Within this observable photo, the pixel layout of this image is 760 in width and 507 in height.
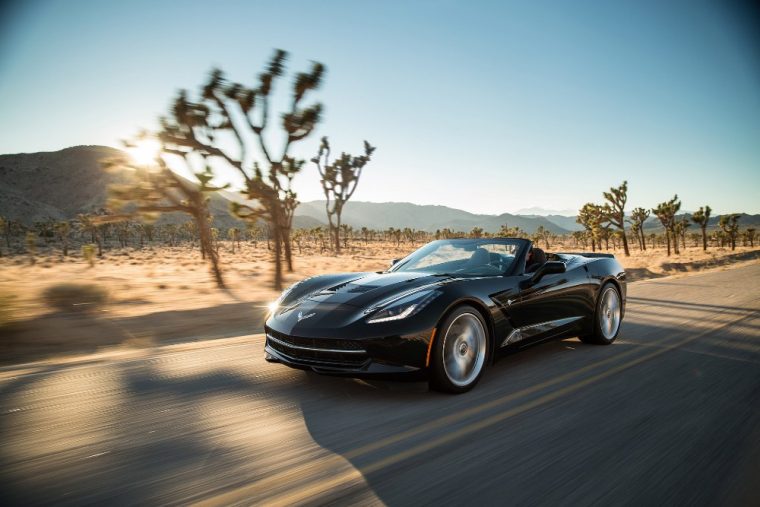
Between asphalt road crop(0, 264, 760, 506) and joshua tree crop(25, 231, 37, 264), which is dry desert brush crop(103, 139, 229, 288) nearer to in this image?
asphalt road crop(0, 264, 760, 506)

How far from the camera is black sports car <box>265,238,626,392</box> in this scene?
3422 millimetres

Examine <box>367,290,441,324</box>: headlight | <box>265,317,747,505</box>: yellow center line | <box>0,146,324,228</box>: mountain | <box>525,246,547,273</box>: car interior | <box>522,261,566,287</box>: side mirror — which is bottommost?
<box>265,317,747,505</box>: yellow center line

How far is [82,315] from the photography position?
→ 303 inches

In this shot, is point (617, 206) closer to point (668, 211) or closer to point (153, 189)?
point (668, 211)

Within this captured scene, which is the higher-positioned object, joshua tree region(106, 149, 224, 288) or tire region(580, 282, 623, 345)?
joshua tree region(106, 149, 224, 288)

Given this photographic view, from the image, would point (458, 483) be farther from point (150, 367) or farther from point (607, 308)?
point (607, 308)

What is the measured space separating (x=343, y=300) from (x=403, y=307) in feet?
1.85

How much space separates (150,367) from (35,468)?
208 cm

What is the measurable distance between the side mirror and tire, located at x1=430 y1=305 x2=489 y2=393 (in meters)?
0.88

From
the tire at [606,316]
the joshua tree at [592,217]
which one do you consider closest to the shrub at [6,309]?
the tire at [606,316]

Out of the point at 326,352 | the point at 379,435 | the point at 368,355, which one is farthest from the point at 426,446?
the point at 326,352

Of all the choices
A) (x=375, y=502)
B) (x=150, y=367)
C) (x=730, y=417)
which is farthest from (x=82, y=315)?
(x=730, y=417)

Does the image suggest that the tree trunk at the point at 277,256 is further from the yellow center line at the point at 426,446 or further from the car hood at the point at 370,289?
the yellow center line at the point at 426,446

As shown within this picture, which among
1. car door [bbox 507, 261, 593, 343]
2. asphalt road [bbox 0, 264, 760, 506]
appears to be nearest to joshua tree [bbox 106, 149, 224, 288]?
asphalt road [bbox 0, 264, 760, 506]
